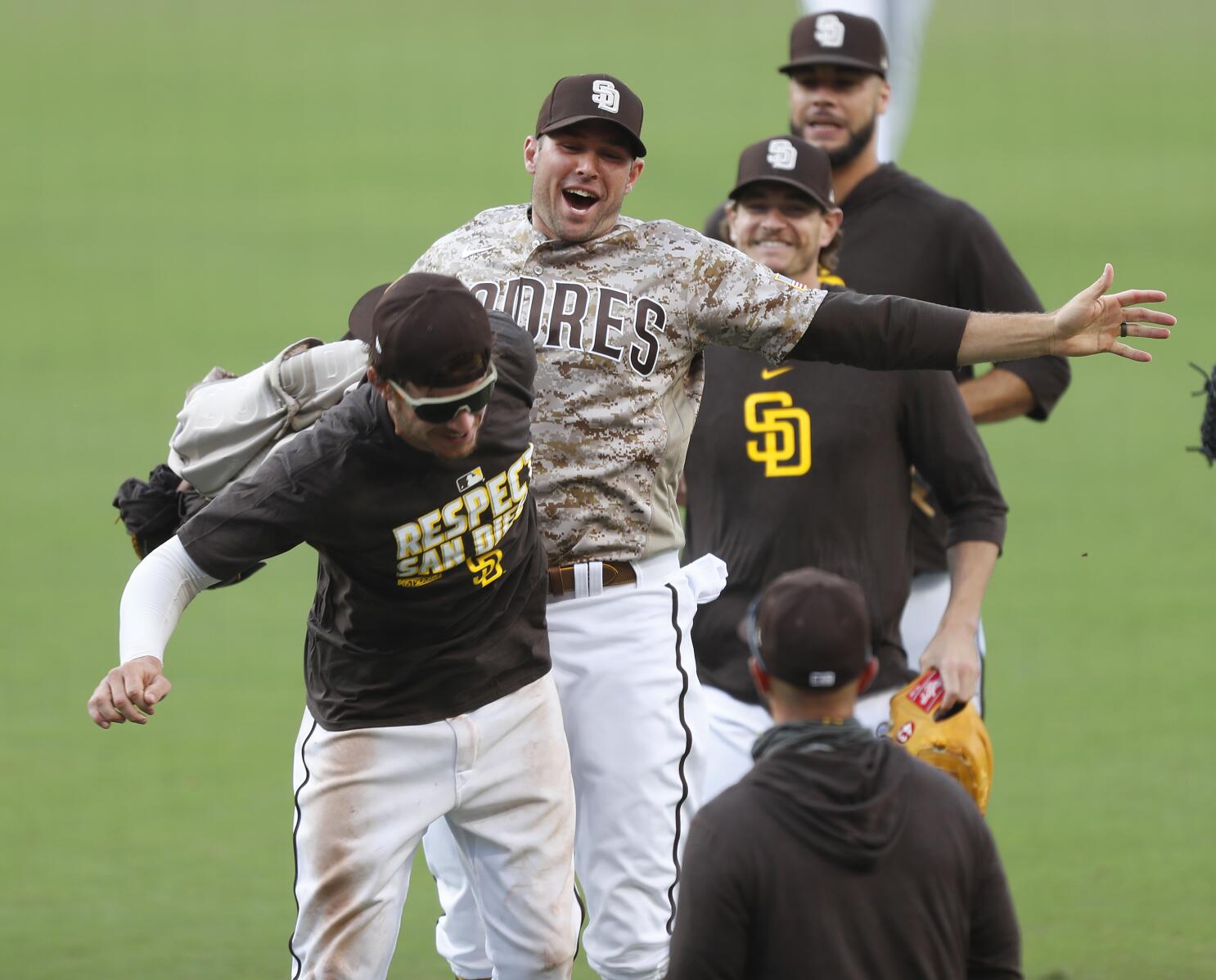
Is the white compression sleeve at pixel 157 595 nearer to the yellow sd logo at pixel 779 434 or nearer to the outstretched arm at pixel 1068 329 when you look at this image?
the outstretched arm at pixel 1068 329

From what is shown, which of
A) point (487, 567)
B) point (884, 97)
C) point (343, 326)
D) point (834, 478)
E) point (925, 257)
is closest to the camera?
point (487, 567)

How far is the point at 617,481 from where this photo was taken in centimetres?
468

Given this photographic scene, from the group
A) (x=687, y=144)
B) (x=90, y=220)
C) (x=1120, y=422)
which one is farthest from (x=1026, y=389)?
(x=687, y=144)

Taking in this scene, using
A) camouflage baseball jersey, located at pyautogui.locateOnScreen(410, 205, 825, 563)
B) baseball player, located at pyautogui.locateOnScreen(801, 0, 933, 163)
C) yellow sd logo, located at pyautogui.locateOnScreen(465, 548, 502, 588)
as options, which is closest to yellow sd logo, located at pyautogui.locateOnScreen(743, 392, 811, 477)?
camouflage baseball jersey, located at pyautogui.locateOnScreen(410, 205, 825, 563)

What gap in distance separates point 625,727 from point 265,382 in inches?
47.1

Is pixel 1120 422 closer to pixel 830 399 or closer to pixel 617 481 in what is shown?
pixel 830 399

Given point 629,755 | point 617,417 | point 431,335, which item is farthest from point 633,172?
point 629,755

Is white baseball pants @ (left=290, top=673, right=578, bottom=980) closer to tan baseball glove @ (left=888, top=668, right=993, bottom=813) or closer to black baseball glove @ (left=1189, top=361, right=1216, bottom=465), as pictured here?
tan baseball glove @ (left=888, top=668, right=993, bottom=813)

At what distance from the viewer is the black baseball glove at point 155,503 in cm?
455

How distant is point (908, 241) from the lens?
6070mm

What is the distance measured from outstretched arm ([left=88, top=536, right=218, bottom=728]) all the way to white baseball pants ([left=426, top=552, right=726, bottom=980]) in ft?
3.30

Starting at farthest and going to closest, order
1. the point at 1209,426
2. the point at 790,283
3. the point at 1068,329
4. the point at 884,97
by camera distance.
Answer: the point at 884,97 < the point at 1209,426 < the point at 790,283 < the point at 1068,329

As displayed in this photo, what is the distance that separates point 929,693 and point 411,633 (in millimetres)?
1568

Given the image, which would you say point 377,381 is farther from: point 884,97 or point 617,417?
point 884,97
